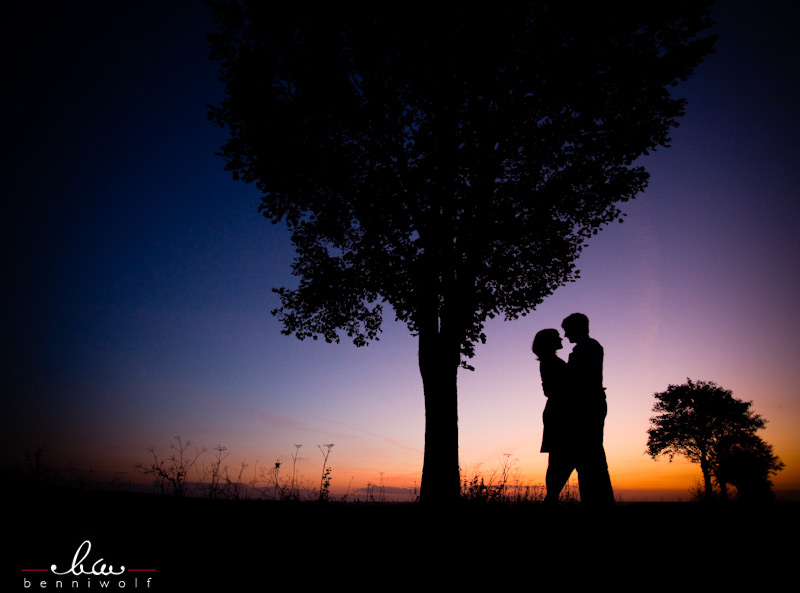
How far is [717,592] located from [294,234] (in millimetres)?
11667

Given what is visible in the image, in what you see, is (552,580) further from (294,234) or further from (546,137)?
(294,234)

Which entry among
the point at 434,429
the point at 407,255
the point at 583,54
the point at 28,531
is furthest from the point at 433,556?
the point at 583,54

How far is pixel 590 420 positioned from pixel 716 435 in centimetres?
3604

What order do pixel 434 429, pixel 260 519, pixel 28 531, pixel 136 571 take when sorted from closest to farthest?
pixel 136 571
pixel 28 531
pixel 260 519
pixel 434 429

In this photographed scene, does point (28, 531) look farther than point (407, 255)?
No

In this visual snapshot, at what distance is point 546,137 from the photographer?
35.9 ft

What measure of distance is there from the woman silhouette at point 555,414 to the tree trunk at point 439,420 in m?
3.98

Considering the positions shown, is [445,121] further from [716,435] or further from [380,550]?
[716,435]

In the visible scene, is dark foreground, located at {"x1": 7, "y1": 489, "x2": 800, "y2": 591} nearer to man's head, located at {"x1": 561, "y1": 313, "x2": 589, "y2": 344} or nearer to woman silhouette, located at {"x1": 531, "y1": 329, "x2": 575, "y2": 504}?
woman silhouette, located at {"x1": 531, "y1": 329, "x2": 575, "y2": 504}

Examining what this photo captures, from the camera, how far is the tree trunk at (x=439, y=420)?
9469mm

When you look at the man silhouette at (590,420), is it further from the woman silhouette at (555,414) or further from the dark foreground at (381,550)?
the dark foreground at (381,550)

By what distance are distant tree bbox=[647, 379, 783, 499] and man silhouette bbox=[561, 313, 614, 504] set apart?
111ft

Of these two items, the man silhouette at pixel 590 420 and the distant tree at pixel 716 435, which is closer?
the man silhouette at pixel 590 420

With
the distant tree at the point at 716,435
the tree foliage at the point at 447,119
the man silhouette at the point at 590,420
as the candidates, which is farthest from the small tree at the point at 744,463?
the man silhouette at the point at 590,420
